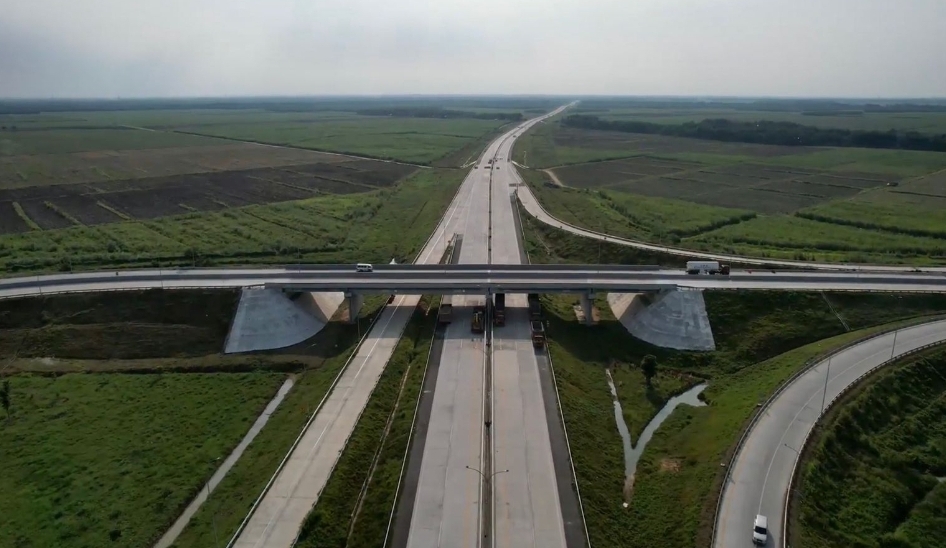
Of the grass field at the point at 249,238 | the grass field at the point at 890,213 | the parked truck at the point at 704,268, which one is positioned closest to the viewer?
the parked truck at the point at 704,268

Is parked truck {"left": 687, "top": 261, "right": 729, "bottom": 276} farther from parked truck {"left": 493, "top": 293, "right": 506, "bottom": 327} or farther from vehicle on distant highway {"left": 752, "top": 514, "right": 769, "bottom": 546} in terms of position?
vehicle on distant highway {"left": 752, "top": 514, "right": 769, "bottom": 546}

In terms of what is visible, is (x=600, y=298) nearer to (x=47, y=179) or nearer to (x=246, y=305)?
(x=246, y=305)

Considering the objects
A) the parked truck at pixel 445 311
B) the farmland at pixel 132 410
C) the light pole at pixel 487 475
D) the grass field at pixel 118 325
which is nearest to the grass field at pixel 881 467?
the light pole at pixel 487 475

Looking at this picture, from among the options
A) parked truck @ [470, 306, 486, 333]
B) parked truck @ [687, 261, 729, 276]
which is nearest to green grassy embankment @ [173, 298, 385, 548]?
parked truck @ [470, 306, 486, 333]

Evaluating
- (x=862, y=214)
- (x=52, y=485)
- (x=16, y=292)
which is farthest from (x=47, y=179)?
(x=862, y=214)

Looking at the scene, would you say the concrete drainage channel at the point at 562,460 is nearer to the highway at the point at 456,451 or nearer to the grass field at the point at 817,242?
the highway at the point at 456,451
